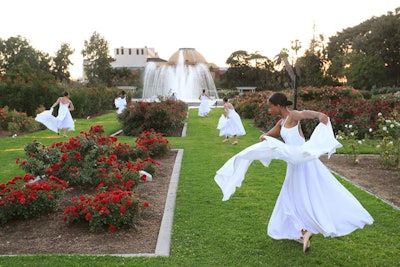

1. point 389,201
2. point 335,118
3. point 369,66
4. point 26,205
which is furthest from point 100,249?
point 369,66

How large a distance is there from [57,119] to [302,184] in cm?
1258

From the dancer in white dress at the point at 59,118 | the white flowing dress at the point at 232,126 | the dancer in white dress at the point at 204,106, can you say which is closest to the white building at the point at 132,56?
the dancer in white dress at the point at 204,106

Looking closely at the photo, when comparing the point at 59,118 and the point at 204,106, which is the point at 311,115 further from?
the point at 204,106

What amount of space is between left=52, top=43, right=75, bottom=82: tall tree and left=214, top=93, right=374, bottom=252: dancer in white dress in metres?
67.1

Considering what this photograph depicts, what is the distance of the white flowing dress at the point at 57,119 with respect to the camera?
49.5 ft

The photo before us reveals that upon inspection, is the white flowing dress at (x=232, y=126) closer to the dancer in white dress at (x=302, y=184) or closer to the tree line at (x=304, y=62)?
the dancer in white dress at (x=302, y=184)

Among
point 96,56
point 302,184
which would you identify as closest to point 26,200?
point 302,184

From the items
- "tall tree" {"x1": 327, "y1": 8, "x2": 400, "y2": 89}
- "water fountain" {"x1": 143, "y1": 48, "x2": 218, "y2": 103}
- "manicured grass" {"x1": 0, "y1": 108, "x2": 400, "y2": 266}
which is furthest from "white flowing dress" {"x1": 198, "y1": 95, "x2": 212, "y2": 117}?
"tall tree" {"x1": 327, "y1": 8, "x2": 400, "y2": 89}

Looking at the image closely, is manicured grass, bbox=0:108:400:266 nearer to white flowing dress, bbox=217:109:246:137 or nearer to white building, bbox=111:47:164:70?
white flowing dress, bbox=217:109:246:137

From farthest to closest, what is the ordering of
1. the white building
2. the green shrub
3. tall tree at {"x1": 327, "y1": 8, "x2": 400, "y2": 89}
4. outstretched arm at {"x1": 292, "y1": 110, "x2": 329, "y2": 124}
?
the white building → tall tree at {"x1": 327, "y1": 8, "x2": 400, "y2": 89} → the green shrub → outstretched arm at {"x1": 292, "y1": 110, "x2": 329, "y2": 124}

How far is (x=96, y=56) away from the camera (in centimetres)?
6794

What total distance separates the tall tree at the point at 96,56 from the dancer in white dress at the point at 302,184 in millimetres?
62308

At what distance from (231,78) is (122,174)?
234 ft

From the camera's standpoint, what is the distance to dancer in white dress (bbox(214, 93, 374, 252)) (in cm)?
430
